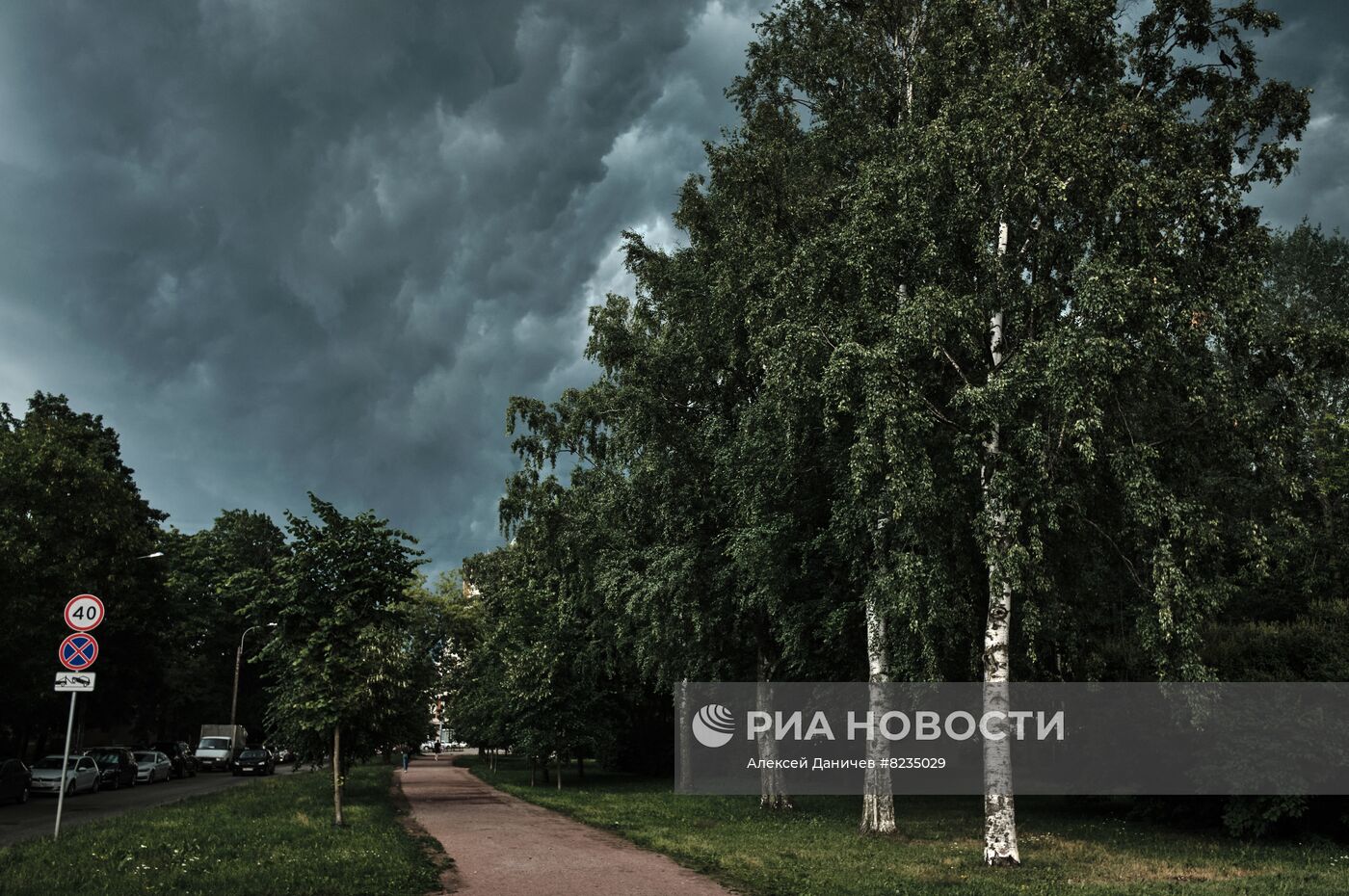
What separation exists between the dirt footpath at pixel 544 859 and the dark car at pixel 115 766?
1903cm

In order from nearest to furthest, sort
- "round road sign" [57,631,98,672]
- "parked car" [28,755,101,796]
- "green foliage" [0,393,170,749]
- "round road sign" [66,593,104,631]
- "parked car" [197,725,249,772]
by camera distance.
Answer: "round road sign" [66,593,104,631] → "round road sign" [57,631,98,672] → "green foliage" [0,393,170,749] → "parked car" [28,755,101,796] → "parked car" [197,725,249,772]

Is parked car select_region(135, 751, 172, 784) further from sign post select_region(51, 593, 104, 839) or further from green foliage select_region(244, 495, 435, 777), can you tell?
sign post select_region(51, 593, 104, 839)

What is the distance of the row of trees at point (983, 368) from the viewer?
45.2 ft

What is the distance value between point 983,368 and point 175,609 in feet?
155

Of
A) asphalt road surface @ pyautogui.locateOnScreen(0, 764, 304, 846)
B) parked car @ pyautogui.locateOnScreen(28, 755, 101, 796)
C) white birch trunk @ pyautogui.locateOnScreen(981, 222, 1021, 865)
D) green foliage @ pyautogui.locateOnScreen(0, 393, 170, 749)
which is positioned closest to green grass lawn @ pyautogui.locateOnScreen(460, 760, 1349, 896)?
white birch trunk @ pyautogui.locateOnScreen(981, 222, 1021, 865)

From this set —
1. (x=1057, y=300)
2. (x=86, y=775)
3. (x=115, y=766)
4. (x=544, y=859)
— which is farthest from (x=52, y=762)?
(x=1057, y=300)

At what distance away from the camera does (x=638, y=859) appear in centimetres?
1347

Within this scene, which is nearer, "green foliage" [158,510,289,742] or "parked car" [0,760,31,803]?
"parked car" [0,760,31,803]

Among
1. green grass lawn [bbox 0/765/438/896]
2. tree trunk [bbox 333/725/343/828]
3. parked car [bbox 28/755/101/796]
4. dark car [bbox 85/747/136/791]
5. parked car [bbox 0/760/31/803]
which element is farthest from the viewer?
dark car [bbox 85/747/136/791]

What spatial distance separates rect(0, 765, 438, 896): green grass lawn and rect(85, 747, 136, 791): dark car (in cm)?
1847

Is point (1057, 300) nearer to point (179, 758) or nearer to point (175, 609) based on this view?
point (179, 758)

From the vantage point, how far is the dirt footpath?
10.8 meters

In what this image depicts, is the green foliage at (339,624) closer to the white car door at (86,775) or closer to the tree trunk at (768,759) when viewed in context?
the tree trunk at (768,759)

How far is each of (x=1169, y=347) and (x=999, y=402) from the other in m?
2.75
